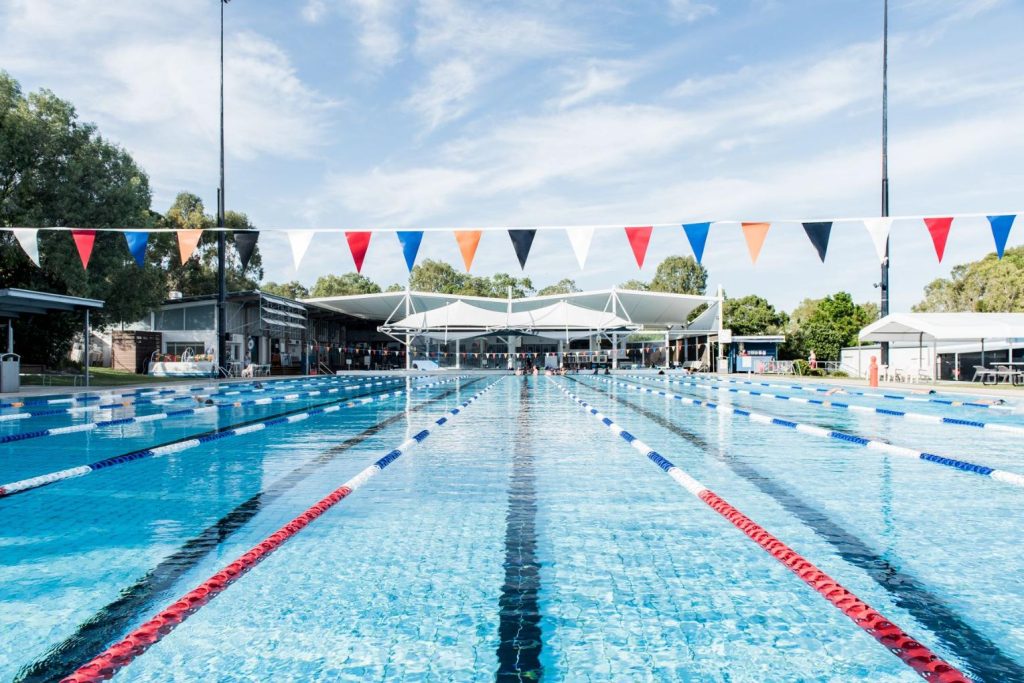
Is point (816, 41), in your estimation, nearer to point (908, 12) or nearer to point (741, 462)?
point (908, 12)

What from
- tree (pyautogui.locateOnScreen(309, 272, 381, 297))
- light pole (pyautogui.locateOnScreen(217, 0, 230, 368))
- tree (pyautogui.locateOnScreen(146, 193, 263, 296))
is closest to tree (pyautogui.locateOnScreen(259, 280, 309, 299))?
tree (pyautogui.locateOnScreen(309, 272, 381, 297))

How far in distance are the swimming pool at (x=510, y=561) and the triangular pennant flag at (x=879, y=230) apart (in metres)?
5.55

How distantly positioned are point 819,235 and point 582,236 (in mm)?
4139

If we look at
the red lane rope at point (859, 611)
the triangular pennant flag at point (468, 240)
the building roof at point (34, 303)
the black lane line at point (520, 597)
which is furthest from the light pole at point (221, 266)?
the red lane rope at point (859, 611)

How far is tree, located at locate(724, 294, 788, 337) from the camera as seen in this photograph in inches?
1911

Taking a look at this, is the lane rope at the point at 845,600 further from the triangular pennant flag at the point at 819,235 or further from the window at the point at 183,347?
the window at the point at 183,347

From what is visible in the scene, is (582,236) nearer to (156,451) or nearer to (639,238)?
(639,238)

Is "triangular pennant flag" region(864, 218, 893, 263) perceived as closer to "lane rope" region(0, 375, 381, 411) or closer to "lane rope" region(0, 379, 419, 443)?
"lane rope" region(0, 379, 419, 443)

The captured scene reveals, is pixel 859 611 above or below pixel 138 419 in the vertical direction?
above

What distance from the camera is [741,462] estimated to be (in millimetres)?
6613

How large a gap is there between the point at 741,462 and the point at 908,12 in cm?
2289

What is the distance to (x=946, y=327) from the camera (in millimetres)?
20578

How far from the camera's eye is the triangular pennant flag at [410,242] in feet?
42.7

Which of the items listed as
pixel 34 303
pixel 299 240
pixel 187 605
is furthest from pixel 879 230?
pixel 34 303
